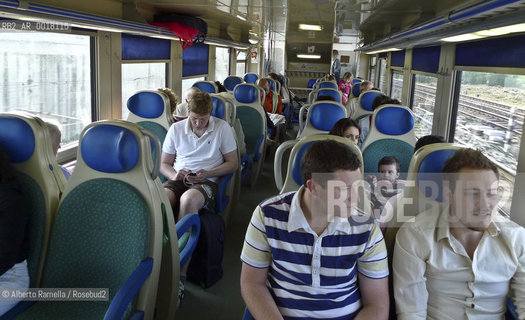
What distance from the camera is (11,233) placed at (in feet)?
6.45

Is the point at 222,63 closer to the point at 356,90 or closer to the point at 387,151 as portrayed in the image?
the point at 356,90

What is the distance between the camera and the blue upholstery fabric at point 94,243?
210 centimetres

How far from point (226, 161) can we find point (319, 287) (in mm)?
2174

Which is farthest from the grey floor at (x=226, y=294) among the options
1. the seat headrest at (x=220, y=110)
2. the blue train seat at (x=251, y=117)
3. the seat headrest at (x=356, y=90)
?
the seat headrest at (x=356, y=90)

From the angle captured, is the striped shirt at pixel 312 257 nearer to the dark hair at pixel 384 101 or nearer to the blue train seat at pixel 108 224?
the blue train seat at pixel 108 224

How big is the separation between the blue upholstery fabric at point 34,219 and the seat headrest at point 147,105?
237 centimetres

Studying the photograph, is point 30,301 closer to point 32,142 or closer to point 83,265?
point 83,265

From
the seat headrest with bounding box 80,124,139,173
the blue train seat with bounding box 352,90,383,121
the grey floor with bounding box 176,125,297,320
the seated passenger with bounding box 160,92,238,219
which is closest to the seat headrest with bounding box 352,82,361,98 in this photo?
the blue train seat with bounding box 352,90,383,121

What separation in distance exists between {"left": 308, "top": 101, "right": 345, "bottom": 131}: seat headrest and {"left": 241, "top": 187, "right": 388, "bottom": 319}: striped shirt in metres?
2.42

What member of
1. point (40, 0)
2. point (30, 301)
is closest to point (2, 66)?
point (40, 0)

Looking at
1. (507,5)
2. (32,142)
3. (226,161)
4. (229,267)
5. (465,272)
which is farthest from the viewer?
(226,161)

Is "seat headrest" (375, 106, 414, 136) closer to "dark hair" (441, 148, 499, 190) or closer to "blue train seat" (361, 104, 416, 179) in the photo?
"blue train seat" (361, 104, 416, 179)

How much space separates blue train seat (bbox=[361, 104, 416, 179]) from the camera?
380cm

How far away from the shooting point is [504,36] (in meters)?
3.74
